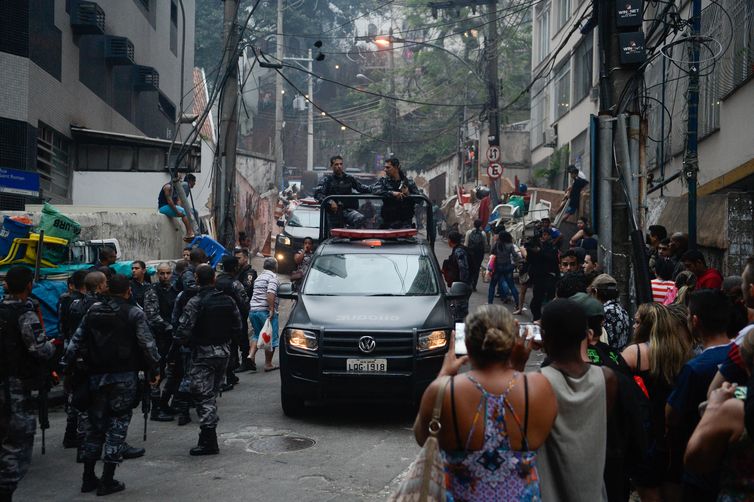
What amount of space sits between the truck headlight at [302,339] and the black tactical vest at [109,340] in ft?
8.60

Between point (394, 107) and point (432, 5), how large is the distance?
2680 centimetres

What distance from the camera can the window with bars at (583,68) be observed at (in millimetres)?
28281

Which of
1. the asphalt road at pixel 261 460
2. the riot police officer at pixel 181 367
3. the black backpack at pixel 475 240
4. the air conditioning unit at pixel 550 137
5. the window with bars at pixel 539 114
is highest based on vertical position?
the window with bars at pixel 539 114

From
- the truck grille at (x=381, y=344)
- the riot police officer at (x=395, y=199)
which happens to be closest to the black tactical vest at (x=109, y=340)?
the truck grille at (x=381, y=344)

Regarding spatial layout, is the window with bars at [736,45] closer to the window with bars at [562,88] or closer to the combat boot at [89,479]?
the combat boot at [89,479]

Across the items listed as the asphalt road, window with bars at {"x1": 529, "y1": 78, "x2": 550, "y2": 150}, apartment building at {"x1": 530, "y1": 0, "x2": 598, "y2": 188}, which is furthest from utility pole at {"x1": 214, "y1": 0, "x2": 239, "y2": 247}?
window with bars at {"x1": 529, "y1": 78, "x2": 550, "y2": 150}

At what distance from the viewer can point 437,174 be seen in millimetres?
53125

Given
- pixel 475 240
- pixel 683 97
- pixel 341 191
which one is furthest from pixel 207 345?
pixel 683 97

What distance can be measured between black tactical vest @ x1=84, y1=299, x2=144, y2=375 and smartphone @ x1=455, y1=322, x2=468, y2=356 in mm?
4259

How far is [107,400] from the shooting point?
7562mm

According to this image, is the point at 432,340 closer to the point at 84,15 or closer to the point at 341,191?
the point at 341,191

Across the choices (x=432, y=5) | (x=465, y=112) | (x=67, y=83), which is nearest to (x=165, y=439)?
(x=67, y=83)

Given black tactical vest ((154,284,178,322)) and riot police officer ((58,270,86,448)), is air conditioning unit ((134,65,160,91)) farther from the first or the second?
riot police officer ((58,270,86,448))

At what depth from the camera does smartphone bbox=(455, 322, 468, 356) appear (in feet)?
13.1
